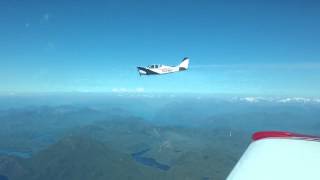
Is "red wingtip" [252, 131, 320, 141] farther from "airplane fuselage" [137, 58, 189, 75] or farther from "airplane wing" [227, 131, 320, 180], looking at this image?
"airplane fuselage" [137, 58, 189, 75]

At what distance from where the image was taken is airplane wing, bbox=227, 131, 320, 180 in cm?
870

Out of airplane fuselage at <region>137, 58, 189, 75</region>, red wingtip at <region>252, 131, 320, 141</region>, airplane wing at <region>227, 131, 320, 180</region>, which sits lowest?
airplane wing at <region>227, 131, 320, 180</region>

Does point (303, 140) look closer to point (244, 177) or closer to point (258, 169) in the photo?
point (258, 169)

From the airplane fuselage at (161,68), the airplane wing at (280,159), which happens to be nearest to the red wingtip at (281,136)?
the airplane wing at (280,159)

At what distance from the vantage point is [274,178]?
830cm

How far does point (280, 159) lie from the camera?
10516mm

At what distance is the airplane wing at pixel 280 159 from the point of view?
8.70m

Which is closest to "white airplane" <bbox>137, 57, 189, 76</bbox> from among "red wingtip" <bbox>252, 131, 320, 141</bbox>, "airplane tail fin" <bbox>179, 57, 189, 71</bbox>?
"airplane tail fin" <bbox>179, 57, 189, 71</bbox>

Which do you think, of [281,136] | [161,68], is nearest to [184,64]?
[161,68]

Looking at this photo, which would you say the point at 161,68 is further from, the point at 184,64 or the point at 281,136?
the point at 281,136

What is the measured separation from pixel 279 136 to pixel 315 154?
10.6ft

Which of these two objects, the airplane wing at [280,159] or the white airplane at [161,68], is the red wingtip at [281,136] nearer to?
the airplane wing at [280,159]

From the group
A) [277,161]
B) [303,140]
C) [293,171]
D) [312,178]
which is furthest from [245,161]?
[303,140]

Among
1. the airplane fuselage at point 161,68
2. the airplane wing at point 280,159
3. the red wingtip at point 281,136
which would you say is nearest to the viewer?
the airplane wing at point 280,159
